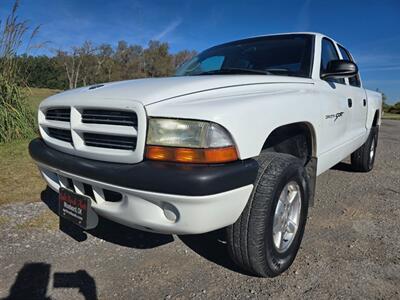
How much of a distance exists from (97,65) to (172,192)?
20.5m

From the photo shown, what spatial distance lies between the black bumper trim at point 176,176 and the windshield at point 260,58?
1.23 metres

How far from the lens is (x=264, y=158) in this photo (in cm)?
212

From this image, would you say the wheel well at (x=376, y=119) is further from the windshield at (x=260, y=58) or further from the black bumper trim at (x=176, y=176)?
the black bumper trim at (x=176, y=176)

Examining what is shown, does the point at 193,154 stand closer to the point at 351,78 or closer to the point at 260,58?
the point at 260,58

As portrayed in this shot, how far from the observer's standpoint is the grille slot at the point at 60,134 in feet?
7.65

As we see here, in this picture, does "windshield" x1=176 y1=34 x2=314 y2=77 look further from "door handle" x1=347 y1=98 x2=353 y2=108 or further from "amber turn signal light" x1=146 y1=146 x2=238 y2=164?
"amber turn signal light" x1=146 y1=146 x2=238 y2=164

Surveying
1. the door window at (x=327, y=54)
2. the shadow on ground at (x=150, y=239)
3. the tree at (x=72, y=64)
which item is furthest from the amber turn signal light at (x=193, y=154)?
the tree at (x=72, y=64)

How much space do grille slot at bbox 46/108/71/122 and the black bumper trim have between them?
0.54 m

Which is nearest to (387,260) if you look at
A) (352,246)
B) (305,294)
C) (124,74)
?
(352,246)

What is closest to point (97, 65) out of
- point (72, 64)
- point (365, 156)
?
point (72, 64)

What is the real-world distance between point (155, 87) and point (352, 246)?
6.57ft

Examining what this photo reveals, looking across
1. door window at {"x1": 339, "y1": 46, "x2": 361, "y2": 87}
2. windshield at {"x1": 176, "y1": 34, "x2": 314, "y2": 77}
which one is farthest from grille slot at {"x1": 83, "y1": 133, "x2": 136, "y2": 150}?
door window at {"x1": 339, "y1": 46, "x2": 361, "y2": 87}

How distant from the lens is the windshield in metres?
3.00

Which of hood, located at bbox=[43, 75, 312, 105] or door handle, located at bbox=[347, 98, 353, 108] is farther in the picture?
door handle, located at bbox=[347, 98, 353, 108]
